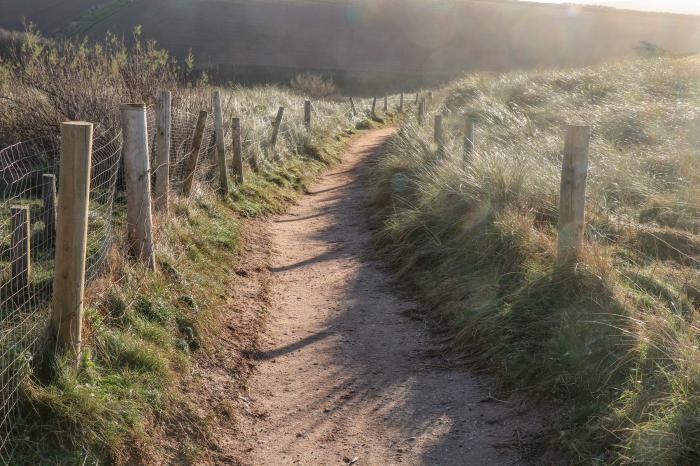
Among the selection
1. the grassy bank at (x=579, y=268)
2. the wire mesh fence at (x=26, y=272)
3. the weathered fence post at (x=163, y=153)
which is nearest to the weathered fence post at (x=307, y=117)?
the grassy bank at (x=579, y=268)

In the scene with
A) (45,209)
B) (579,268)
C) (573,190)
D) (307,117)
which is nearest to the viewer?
(579,268)

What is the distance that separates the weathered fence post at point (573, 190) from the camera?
230 inches

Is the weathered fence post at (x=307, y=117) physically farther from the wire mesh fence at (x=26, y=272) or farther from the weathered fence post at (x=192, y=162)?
the wire mesh fence at (x=26, y=272)

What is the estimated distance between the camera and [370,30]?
70.3 metres

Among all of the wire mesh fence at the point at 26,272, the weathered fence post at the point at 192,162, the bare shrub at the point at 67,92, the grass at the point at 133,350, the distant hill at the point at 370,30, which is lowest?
the grass at the point at 133,350

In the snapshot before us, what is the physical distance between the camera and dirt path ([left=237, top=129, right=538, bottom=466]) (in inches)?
181

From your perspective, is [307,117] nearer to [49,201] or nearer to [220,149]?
[220,149]

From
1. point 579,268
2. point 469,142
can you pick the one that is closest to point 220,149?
point 469,142

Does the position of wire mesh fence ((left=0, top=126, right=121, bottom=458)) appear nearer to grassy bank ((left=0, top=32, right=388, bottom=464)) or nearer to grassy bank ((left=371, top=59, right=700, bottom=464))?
grassy bank ((left=0, top=32, right=388, bottom=464))

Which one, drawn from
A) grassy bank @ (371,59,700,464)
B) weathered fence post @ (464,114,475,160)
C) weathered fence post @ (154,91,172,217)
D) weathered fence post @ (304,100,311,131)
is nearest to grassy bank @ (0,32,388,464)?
weathered fence post @ (154,91,172,217)

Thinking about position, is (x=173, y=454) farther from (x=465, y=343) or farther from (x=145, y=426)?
(x=465, y=343)

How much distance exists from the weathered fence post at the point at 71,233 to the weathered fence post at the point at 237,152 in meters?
7.16

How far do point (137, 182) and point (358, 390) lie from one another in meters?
2.57

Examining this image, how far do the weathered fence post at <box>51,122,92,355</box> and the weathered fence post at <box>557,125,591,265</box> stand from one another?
3703 millimetres
